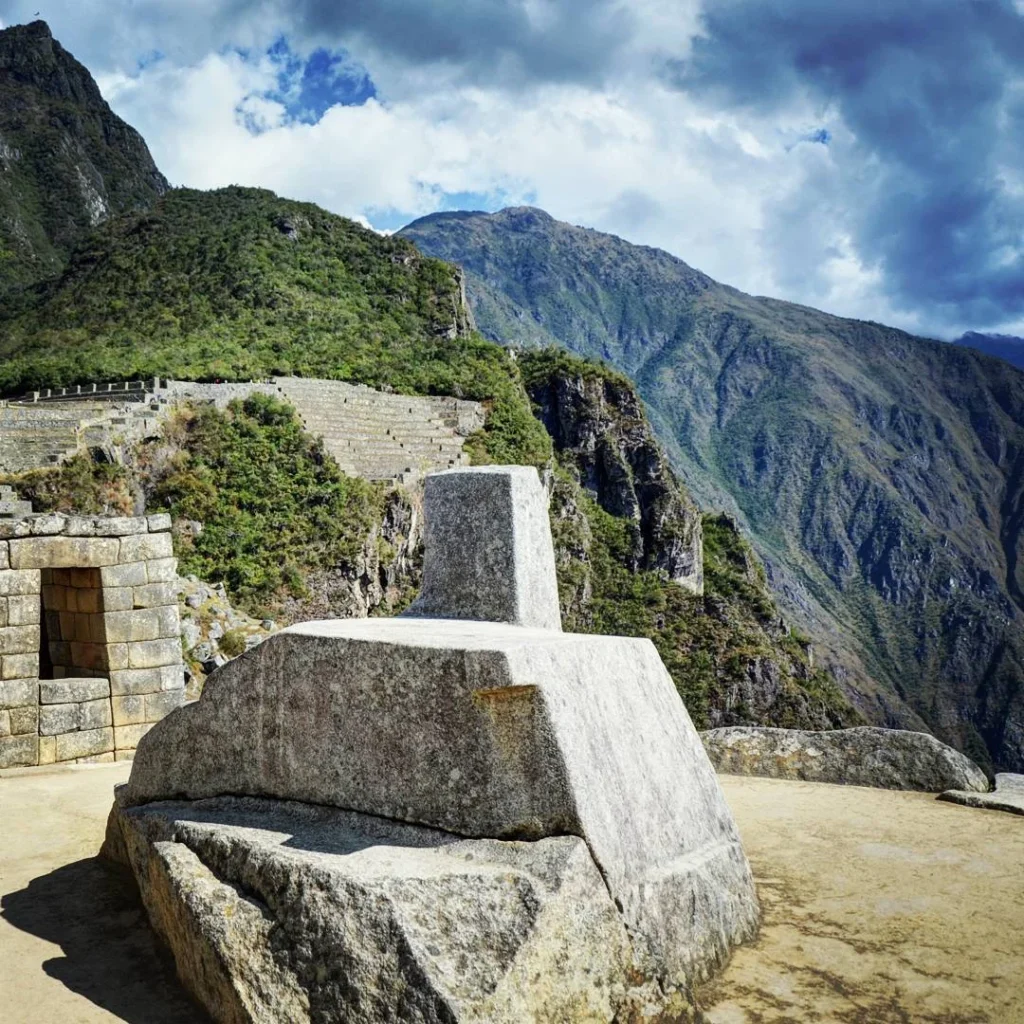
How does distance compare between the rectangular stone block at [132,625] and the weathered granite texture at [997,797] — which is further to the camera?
the rectangular stone block at [132,625]

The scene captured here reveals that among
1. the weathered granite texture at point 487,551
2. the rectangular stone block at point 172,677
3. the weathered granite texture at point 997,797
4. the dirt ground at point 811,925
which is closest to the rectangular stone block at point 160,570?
the rectangular stone block at point 172,677

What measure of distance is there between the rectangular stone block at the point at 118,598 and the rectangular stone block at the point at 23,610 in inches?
18.7

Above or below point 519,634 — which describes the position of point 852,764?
below

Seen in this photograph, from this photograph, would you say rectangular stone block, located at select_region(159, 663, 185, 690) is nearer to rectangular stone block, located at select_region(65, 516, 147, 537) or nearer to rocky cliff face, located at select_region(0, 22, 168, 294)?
rectangular stone block, located at select_region(65, 516, 147, 537)

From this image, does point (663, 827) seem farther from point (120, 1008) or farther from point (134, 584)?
point (134, 584)

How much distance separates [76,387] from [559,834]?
37.6m

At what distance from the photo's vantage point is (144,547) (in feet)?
25.3

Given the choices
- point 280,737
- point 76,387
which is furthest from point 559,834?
point 76,387

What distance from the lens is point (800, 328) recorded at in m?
199

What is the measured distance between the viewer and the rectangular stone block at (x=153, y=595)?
25.2 ft

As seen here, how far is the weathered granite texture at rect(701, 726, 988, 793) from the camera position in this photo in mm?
6105

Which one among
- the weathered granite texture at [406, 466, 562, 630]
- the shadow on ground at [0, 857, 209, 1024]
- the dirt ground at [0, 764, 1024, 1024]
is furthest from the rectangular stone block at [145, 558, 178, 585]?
the weathered granite texture at [406, 466, 562, 630]

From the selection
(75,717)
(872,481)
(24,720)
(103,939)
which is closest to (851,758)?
(103,939)

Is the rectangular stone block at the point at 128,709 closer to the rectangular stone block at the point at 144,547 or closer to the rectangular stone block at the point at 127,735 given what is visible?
the rectangular stone block at the point at 127,735
